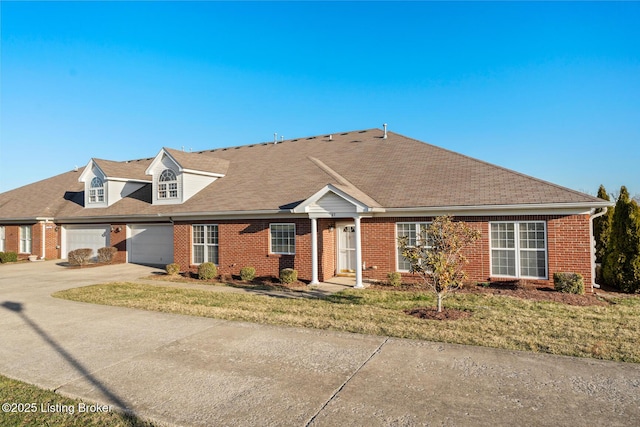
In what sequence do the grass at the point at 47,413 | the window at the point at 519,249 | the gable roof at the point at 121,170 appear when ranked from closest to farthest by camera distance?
1. the grass at the point at 47,413
2. the window at the point at 519,249
3. the gable roof at the point at 121,170

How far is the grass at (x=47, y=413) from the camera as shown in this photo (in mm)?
4750

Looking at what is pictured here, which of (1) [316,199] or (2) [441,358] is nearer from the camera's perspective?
(2) [441,358]

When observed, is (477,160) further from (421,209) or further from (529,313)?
(529,313)

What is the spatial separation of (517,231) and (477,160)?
14.4 feet

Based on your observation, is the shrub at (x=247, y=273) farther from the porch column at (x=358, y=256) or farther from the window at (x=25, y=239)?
the window at (x=25, y=239)

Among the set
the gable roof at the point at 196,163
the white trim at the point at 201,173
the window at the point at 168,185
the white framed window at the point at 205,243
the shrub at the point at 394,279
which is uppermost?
the gable roof at the point at 196,163

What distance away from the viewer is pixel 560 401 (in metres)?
5.06

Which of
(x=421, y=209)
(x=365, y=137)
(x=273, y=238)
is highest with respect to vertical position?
(x=365, y=137)

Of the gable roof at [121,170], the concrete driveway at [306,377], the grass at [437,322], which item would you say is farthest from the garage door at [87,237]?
the concrete driveway at [306,377]

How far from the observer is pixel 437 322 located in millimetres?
8836

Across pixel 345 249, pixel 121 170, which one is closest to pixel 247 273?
pixel 345 249

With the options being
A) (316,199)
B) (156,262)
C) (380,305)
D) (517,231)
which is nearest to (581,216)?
(517,231)

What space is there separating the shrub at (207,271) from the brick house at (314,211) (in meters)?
0.60

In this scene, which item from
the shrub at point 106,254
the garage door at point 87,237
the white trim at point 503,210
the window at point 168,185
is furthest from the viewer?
the garage door at point 87,237
